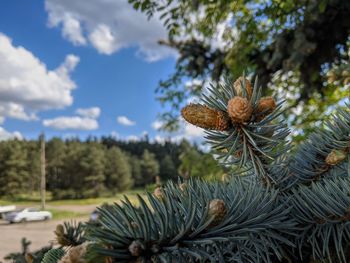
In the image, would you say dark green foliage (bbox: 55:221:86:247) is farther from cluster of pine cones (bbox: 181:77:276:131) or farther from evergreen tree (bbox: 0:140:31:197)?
evergreen tree (bbox: 0:140:31:197)

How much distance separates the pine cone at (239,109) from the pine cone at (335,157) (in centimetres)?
13

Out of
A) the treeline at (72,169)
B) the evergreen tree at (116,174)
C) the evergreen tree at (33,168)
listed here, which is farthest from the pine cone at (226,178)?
the evergreen tree at (116,174)

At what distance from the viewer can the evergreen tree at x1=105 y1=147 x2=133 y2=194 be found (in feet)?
88.2

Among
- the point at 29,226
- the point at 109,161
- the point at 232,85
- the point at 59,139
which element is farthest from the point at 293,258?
the point at 59,139

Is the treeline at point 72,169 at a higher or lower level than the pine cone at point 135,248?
higher

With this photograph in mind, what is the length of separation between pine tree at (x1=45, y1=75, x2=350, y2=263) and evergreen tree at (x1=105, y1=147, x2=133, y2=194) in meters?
27.0

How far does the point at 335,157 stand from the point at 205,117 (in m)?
0.16

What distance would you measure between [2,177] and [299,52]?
2198cm

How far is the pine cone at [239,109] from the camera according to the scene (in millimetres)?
291

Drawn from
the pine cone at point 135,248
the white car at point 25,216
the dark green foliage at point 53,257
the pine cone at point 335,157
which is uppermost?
the white car at point 25,216

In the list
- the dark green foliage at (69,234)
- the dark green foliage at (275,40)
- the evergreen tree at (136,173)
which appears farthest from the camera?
the evergreen tree at (136,173)

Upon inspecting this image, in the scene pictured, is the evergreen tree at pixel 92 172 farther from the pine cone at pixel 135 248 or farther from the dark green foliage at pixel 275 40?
the pine cone at pixel 135 248

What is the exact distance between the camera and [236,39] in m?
2.50

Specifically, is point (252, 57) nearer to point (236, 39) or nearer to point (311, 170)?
point (236, 39)
